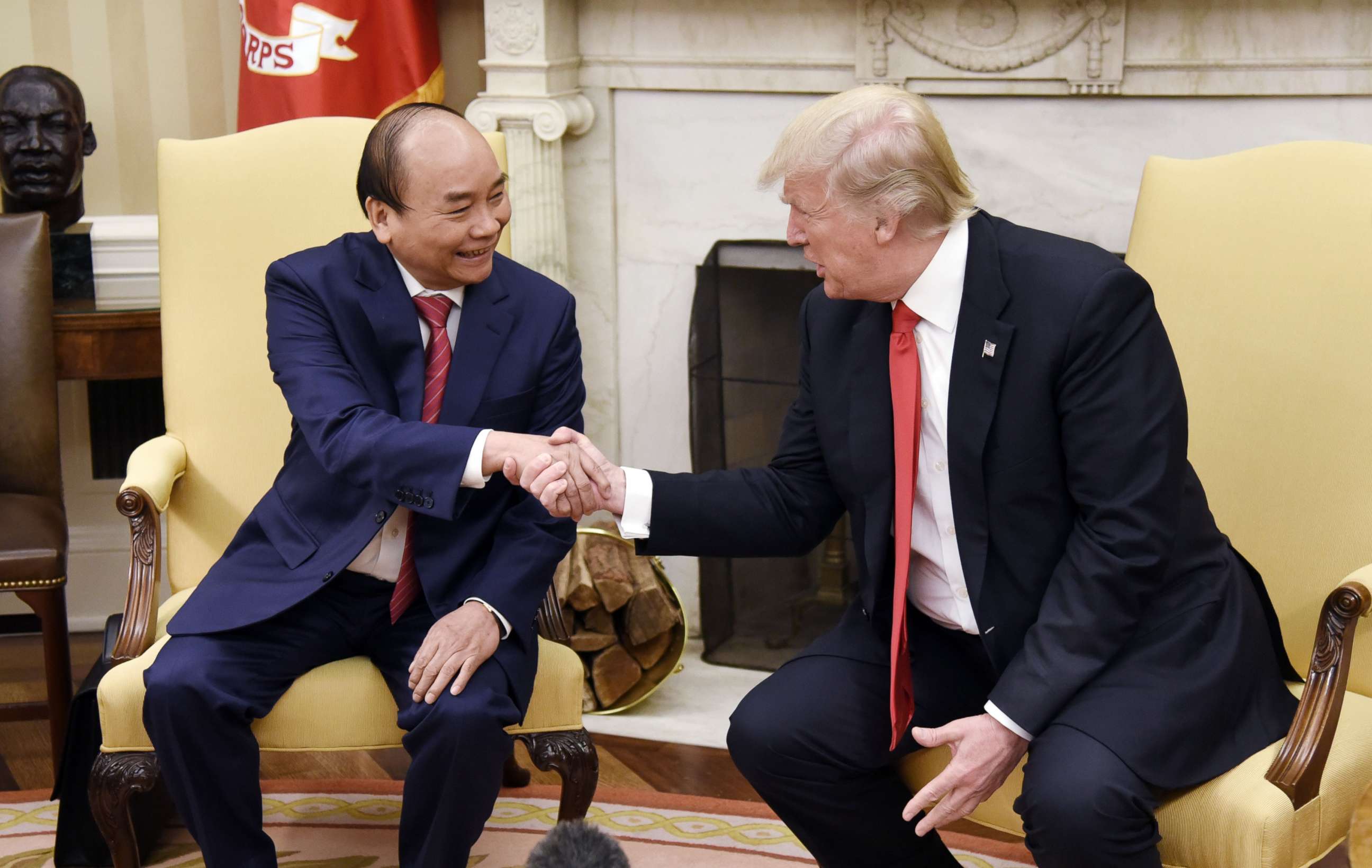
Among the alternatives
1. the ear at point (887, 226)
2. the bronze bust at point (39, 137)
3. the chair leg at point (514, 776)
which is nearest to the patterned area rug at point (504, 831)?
the chair leg at point (514, 776)

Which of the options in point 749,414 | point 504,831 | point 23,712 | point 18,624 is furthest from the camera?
point 18,624

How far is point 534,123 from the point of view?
128 inches

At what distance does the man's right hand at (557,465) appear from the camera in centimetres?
199

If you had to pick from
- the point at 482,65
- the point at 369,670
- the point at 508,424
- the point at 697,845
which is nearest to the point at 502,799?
the point at 697,845

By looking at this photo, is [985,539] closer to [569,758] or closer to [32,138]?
[569,758]

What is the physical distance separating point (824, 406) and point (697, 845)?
3.29ft

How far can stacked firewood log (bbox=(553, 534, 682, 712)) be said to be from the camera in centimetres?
311

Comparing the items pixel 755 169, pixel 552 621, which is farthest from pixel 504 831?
pixel 755 169

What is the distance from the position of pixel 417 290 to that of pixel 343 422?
27 centimetres

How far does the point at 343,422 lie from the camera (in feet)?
6.83

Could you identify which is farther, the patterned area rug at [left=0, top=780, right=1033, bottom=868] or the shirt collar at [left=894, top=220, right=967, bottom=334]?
the patterned area rug at [left=0, top=780, right=1033, bottom=868]

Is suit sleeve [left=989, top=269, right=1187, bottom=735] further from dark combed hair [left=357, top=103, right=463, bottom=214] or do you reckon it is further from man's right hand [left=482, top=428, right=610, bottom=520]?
dark combed hair [left=357, top=103, right=463, bottom=214]

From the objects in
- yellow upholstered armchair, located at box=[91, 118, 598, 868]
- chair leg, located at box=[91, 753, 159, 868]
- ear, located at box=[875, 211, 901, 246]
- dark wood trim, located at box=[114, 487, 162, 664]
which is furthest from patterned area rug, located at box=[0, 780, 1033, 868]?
ear, located at box=[875, 211, 901, 246]

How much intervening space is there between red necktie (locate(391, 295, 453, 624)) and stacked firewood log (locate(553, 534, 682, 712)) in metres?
0.88
